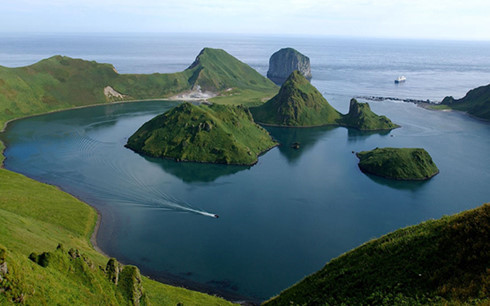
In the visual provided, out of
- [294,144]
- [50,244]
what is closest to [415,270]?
[50,244]

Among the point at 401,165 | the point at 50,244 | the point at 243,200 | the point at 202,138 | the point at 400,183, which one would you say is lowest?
the point at 243,200

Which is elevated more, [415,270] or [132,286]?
[415,270]

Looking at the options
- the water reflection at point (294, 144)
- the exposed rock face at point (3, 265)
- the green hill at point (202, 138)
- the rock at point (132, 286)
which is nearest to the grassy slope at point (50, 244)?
the exposed rock face at point (3, 265)

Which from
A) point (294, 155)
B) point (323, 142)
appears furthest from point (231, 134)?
point (323, 142)

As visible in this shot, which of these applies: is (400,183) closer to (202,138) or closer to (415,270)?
(202,138)

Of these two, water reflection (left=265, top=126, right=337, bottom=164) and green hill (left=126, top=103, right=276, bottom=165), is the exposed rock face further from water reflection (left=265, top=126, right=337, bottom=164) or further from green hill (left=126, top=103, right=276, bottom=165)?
water reflection (left=265, top=126, right=337, bottom=164)

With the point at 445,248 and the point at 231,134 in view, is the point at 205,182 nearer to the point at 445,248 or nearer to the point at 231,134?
the point at 231,134

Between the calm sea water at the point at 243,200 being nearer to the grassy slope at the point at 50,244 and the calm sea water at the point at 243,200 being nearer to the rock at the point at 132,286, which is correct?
the grassy slope at the point at 50,244
